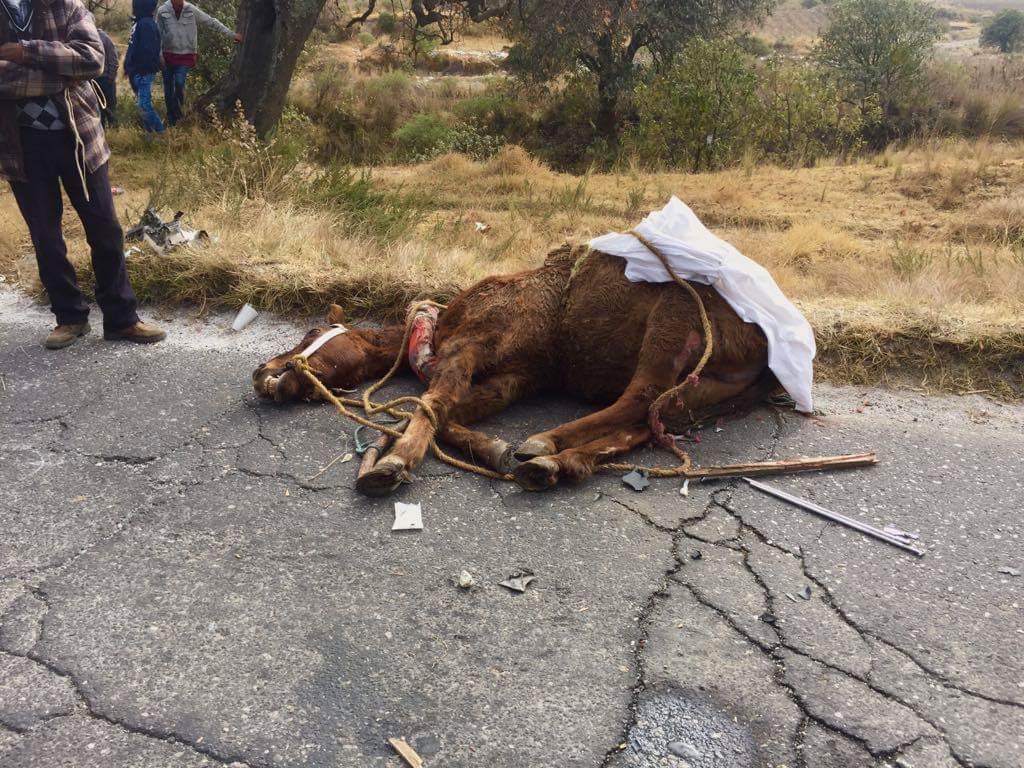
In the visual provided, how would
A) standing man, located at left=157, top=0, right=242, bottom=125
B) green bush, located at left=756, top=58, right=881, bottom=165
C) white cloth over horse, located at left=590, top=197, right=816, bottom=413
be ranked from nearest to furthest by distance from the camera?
white cloth over horse, located at left=590, top=197, right=816, bottom=413 < standing man, located at left=157, top=0, right=242, bottom=125 < green bush, located at left=756, top=58, right=881, bottom=165

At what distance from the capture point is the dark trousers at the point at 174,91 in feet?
39.7

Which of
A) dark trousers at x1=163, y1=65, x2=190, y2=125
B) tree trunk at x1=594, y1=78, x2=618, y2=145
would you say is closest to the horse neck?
dark trousers at x1=163, y1=65, x2=190, y2=125

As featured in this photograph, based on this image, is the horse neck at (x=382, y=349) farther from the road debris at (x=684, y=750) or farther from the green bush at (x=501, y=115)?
the green bush at (x=501, y=115)

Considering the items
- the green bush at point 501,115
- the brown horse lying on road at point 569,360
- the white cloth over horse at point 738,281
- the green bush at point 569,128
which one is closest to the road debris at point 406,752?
the brown horse lying on road at point 569,360

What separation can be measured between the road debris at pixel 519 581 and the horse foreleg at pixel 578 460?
0.56m

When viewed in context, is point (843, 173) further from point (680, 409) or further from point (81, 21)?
point (81, 21)

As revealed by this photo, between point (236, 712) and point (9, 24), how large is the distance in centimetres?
424

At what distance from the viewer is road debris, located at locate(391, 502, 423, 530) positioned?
330 centimetres

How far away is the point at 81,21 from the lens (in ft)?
15.4

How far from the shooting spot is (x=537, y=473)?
11.5 ft

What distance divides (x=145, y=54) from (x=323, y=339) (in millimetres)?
9443

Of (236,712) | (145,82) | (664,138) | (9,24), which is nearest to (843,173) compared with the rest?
(664,138)

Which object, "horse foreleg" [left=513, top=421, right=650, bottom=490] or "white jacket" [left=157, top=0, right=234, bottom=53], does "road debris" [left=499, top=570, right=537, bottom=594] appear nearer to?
"horse foreleg" [left=513, top=421, right=650, bottom=490]

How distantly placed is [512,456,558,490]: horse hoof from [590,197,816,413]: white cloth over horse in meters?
1.22
